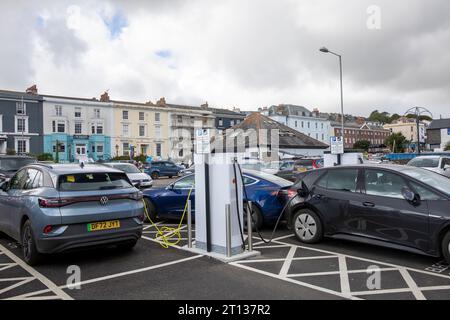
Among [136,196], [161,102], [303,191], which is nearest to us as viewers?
[136,196]

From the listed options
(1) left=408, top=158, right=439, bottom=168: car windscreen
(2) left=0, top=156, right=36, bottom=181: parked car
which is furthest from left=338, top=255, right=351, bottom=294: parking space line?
(1) left=408, top=158, right=439, bottom=168: car windscreen

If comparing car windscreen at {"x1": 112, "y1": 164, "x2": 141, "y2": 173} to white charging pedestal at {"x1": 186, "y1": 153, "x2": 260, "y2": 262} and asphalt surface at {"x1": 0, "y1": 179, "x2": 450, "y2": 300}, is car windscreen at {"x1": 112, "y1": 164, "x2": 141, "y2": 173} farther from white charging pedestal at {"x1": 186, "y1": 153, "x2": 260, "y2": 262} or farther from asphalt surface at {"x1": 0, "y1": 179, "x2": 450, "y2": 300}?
white charging pedestal at {"x1": 186, "y1": 153, "x2": 260, "y2": 262}

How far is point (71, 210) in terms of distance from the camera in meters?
6.00

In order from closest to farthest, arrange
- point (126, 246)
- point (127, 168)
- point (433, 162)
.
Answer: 1. point (126, 246)
2. point (433, 162)
3. point (127, 168)

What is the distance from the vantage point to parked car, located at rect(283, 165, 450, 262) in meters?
5.82

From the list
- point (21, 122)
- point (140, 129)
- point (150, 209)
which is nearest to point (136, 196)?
point (150, 209)

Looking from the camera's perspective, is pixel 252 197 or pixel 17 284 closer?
pixel 17 284

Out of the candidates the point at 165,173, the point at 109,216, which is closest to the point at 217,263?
the point at 109,216

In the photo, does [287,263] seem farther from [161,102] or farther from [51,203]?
[161,102]

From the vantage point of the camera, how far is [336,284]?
5.16m

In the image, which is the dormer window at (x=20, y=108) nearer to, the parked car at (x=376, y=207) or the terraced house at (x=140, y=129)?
the terraced house at (x=140, y=129)

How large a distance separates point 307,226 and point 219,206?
1.89 m

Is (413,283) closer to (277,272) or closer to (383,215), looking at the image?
(383,215)

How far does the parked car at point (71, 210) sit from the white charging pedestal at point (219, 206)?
1120 millimetres
